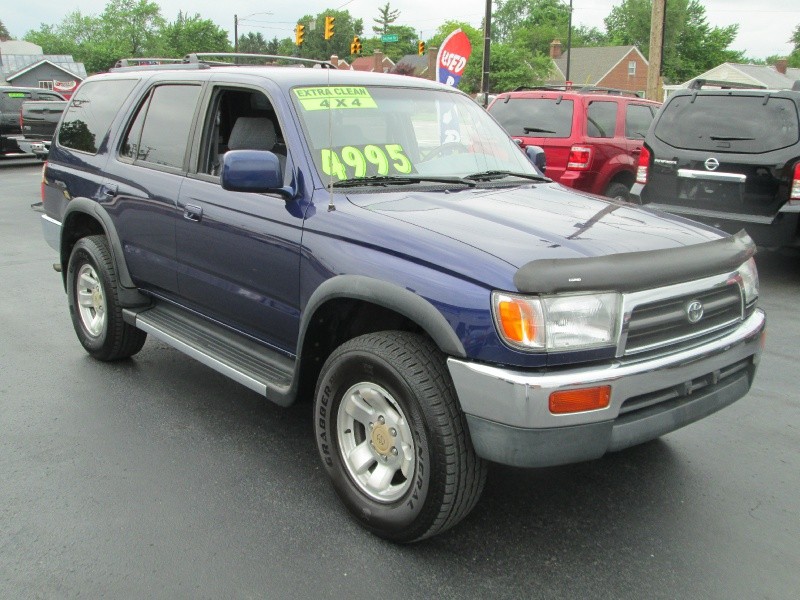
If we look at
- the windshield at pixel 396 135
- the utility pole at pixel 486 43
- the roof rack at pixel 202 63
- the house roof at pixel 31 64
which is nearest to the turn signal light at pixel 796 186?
the windshield at pixel 396 135

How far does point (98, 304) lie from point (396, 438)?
9.81ft

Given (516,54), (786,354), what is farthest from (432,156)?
(516,54)

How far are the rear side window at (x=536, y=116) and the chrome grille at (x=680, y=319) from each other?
7.03 metres

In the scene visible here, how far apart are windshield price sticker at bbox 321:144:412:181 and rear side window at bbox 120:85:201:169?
3.77ft

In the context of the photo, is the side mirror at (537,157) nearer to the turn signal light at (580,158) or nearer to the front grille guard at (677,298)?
the front grille guard at (677,298)

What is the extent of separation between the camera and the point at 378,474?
3350mm

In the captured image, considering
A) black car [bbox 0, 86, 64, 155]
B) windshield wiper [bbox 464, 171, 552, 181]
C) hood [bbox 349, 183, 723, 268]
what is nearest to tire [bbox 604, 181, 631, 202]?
windshield wiper [bbox 464, 171, 552, 181]

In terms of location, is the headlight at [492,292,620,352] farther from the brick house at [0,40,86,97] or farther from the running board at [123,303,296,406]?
the brick house at [0,40,86,97]

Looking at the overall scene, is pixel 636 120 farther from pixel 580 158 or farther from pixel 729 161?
pixel 729 161

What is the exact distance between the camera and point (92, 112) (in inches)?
218

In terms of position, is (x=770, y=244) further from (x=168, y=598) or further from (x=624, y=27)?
(x=624, y=27)

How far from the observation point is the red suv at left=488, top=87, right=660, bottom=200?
9969 millimetres

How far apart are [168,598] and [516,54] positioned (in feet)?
189

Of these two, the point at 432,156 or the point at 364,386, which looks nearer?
the point at 364,386
